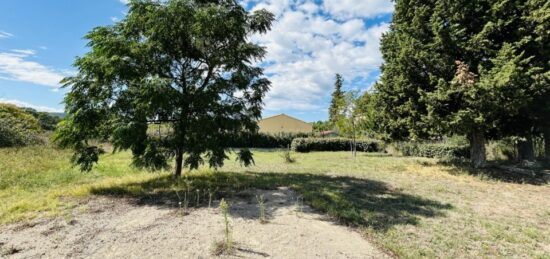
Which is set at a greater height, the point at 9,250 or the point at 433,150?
the point at 433,150

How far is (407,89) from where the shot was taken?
10758 mm

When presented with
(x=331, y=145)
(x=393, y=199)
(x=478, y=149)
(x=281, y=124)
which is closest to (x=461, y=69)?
(x=478, y=149)

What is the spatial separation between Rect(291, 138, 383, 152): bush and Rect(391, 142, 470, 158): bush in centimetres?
366

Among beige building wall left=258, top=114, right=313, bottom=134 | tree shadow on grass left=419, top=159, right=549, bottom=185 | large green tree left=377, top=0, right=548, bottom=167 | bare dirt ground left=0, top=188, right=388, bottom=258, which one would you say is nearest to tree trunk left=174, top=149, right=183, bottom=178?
bare dirt ground left=0, top=188, right=388, bottom=258

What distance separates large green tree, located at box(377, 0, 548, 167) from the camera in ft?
29.0

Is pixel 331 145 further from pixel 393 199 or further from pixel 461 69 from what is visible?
pixel 393 199

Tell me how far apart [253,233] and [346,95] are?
53.6 feet

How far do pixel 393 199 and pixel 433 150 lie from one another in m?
13.4

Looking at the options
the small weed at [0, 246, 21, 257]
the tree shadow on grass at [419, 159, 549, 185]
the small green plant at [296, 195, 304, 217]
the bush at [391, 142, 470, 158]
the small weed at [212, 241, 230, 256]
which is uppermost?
the bush at [391, 142, 470, 158]

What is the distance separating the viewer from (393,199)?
6762mm

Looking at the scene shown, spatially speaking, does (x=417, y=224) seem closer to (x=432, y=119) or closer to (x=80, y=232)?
(x=80, y=232)

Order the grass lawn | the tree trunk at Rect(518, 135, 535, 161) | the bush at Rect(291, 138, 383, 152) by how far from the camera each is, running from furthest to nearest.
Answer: the bush at Rect(291, 138, 383, 152), the tree trunk at Rect(518, 135, 535, 161), the grass lawn

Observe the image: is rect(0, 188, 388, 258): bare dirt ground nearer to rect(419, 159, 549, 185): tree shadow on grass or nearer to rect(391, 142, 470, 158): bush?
rect(419, 159, 549, 185): tree shadow on grass

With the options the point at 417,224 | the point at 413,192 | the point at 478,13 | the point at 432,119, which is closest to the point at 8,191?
the point at 417,224
